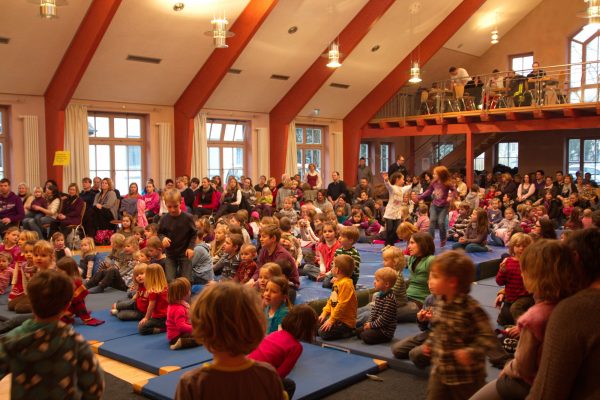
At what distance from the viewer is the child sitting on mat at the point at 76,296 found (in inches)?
217

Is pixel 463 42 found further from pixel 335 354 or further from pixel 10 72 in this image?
pixel 335 354

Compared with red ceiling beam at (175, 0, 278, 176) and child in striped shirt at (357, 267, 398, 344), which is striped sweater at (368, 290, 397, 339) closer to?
child in striped shirt at (357, 267, 398, 344)

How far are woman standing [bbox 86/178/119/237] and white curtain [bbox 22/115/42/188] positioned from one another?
1.76 meters

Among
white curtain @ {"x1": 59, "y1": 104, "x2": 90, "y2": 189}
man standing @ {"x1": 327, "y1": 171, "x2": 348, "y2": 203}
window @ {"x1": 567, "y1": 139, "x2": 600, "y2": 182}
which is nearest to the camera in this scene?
white curtain @ {"x1": 59, "y1": 104, "x2": 90, "y2": 189}

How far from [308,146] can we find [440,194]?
387 inches

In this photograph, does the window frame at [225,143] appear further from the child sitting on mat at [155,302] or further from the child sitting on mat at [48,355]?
the child sitting on mat at [48,355]

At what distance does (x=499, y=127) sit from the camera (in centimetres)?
1623

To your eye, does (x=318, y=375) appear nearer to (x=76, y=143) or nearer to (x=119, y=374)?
(x=119, y=374)

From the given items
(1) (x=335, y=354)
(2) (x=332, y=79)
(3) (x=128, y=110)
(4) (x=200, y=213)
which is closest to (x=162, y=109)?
(3) (x=128, y=110)

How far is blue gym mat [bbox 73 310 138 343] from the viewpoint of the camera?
565cm

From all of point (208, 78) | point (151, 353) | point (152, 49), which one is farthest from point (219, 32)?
point (151, 353)

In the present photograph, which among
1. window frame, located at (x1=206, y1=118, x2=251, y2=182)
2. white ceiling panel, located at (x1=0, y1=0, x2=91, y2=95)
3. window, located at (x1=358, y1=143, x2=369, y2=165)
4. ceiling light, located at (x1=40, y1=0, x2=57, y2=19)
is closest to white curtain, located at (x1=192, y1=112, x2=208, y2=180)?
window frame, located at (x1=206, y1=118, x2=251, y2=182)

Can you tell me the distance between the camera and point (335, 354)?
485 centimetres

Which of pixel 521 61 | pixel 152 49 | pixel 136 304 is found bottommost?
pixel 136 304
